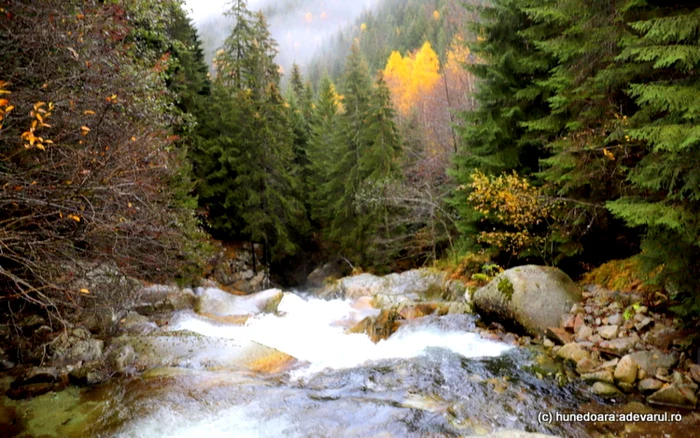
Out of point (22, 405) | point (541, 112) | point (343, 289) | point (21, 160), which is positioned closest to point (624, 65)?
point (541, 112)

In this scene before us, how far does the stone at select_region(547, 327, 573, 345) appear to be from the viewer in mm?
6930

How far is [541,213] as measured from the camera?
8.85 metres

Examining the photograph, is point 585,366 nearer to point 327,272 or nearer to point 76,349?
point 76,349

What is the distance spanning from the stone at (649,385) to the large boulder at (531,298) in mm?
2149

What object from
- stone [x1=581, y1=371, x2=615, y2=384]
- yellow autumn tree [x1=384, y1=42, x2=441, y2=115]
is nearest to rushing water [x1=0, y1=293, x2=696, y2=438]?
stone [x1=581, y1=371, x2=615, y2=384]

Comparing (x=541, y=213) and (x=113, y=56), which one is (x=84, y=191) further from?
(x=541, y=213)

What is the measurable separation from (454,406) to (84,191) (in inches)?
210

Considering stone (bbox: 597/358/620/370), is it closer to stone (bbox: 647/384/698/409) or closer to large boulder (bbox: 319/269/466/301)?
stone (bbox: 647/384/698/409)

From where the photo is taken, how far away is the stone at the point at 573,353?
630 centimetres

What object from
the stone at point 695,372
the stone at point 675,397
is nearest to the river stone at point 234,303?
the stone at point 675,397

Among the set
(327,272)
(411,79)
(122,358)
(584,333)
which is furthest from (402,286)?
(411,79)

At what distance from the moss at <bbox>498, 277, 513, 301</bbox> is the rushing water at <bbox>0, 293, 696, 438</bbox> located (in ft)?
3.75

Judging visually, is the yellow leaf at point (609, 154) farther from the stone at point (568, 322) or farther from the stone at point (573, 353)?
the stone at point (573, 353)

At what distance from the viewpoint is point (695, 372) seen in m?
5.07
